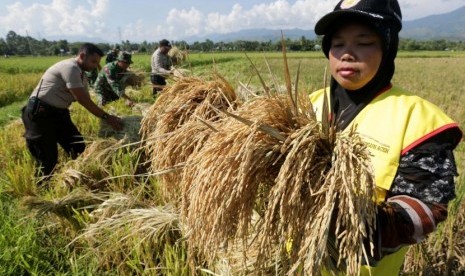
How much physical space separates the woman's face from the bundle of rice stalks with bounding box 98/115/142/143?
3394mm

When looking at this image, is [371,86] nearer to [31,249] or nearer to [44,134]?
[31,249]

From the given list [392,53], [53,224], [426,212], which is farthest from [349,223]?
[53,224]

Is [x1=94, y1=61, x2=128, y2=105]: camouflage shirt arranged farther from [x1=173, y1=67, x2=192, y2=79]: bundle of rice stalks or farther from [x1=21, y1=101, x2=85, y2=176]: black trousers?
[x1=173, y1=67, x2=192, y2=79]: bundle of rice stalks

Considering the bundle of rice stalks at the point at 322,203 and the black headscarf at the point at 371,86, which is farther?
the black headscarf at the point at 371,86

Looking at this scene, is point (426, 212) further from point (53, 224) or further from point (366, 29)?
point (53, 224)

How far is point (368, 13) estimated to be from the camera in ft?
3.86

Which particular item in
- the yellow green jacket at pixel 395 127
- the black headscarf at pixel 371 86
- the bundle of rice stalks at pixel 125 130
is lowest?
the bundle of rice stalks at pixel 125 130

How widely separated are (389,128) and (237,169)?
1.86 feet

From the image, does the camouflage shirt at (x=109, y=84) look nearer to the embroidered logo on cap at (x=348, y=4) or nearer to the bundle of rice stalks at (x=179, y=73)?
the bundle of rice stalks at (x=179, y=73)

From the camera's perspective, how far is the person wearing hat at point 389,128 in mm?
1008

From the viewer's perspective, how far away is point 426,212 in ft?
3.32

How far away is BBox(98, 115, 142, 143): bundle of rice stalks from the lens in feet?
14.4

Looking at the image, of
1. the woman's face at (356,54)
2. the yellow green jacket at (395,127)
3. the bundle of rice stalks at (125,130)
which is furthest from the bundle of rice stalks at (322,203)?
the bundle of rice stalks at (125,130)

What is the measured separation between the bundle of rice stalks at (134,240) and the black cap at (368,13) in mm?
1577
